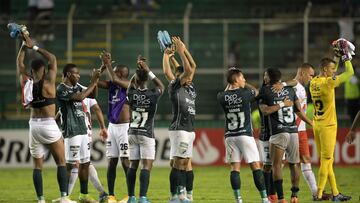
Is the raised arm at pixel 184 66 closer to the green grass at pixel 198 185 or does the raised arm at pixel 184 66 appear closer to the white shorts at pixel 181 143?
the white shorts at pixel 181 143

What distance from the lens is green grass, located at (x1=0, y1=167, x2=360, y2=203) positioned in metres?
18.4

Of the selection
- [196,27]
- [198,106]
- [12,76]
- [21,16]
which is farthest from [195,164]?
[21,16]

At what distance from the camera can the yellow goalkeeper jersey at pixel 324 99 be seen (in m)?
17.5

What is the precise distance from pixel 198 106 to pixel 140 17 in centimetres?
491

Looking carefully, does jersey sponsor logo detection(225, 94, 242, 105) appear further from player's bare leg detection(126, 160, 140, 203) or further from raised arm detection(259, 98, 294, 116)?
player's bare leg detection(126, 160, 140, 203)

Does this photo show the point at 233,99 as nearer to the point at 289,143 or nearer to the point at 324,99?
the point at 289,143

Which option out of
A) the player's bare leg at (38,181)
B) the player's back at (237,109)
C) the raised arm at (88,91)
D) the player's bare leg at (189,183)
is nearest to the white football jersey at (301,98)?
the player's back at (237,109)

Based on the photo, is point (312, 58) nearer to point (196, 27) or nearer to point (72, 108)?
point (196, 27)

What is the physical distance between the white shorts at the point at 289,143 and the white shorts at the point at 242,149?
722mm

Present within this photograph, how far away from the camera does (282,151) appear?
54.9 ft

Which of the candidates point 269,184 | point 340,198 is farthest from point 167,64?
point 340,198

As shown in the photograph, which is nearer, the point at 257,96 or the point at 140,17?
the point at 257,96

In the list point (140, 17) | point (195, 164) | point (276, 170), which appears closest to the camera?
point (276, 170)


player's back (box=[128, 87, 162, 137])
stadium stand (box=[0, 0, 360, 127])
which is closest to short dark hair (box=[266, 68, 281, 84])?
player's back (box=[128, 87, 162, 137])
